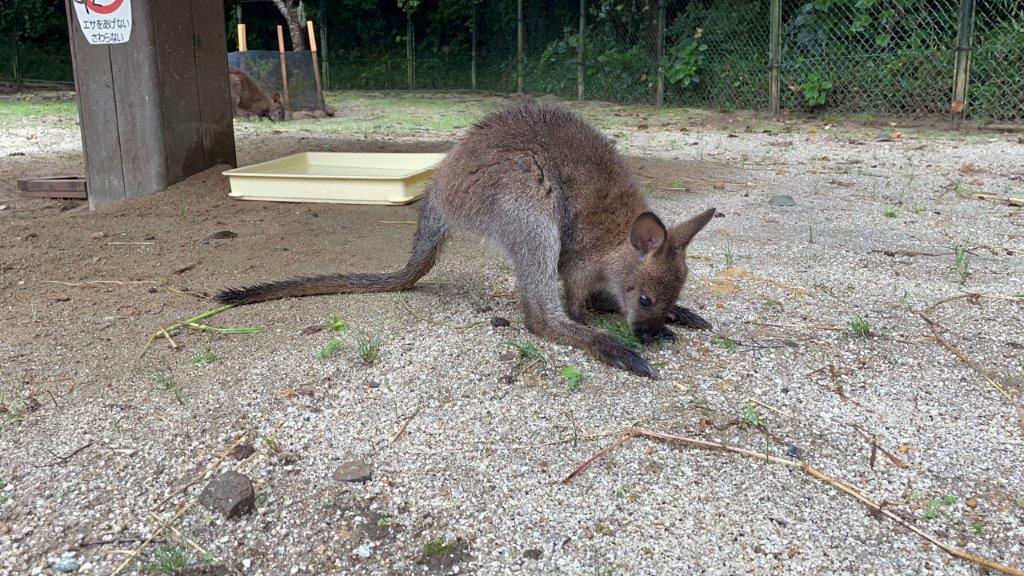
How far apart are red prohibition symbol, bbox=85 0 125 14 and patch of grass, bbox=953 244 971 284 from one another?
432 cm

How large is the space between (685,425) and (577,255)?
2.89 ft

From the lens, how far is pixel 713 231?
4.02 metres

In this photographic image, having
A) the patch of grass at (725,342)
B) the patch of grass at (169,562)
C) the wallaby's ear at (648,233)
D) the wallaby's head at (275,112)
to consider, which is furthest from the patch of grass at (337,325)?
the wallaby's head at (275,112)

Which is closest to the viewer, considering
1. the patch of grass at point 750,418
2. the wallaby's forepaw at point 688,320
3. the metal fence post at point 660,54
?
the patch of grass at point 750,418

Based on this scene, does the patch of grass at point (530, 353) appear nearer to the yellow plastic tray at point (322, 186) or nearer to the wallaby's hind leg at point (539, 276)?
the wallaby's hind leg at point (539, 276)

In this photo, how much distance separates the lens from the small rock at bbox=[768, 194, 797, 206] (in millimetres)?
4629

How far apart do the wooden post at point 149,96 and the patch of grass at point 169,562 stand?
3487mm

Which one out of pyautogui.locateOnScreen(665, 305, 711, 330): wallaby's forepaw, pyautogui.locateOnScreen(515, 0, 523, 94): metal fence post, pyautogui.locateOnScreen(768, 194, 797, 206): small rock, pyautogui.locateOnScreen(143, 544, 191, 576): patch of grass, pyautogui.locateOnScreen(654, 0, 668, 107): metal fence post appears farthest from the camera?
pyautogui.locateOnScreen(515, 0, 523, 94): metal fence post

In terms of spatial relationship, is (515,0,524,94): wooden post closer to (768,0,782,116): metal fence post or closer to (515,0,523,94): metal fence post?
(515,0,523,94): metal fence post

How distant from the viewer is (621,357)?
2350 millimetres

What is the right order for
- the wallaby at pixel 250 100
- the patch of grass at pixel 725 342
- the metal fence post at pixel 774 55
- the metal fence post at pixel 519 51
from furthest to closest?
the metal fence post at pixel 519 51 < the metal fence post at pixel 774 55 < the wallaby at pixel 250 100 < the patch of grass at pixel 725 342

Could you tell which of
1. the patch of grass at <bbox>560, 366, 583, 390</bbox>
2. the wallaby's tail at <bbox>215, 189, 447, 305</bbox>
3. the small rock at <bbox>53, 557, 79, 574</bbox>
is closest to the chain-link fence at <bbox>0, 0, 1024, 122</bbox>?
the wallaby's tail at <bbox>215, 189, 447, 305</bbox>

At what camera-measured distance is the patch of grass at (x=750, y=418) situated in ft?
6.66

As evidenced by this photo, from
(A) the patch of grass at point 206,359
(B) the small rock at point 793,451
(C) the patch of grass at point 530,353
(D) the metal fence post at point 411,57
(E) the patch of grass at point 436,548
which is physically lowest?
(E) the patch of grass at point 436,548
